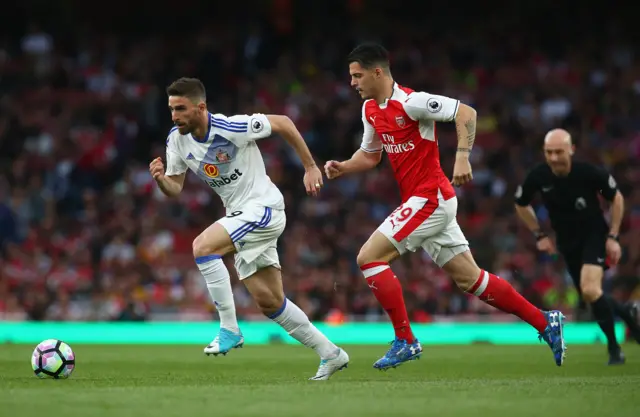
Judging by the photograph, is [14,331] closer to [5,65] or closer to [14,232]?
[14,232]

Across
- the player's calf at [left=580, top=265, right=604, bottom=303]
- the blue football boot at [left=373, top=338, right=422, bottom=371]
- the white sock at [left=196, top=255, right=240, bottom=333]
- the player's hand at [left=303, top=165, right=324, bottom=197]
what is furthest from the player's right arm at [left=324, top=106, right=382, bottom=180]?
the player's calf at [left=580, top=265, right=604, bottom=303]

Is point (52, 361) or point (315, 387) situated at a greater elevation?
point (52, 361)

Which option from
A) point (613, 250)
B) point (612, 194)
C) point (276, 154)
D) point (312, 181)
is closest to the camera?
point (312, 181)

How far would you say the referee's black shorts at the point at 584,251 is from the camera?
10719 mm

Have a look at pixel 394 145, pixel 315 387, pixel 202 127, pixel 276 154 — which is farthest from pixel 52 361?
Result: pixel 276 154

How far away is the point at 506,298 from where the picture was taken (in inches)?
354

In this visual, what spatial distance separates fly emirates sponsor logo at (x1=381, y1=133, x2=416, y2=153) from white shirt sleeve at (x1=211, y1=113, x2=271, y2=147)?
927 millimetres

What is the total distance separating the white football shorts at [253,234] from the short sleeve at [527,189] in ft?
10.7

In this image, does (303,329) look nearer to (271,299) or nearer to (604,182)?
(271,299)

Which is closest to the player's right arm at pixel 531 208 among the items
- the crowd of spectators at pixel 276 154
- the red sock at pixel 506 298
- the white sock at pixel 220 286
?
the red sock at pixel 506 298

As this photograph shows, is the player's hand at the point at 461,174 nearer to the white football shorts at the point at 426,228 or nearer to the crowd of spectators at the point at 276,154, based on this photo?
the white football shorts at the point at 426,228

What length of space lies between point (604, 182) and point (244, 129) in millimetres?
3860

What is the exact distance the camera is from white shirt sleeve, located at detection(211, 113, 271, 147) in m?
8.55

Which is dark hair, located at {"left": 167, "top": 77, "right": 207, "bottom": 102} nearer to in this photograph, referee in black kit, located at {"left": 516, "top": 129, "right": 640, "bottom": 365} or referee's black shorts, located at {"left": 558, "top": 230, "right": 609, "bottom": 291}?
referee in black kit, located at {"left": 516, "top": 129, "right": 640, "bottom": 365}
